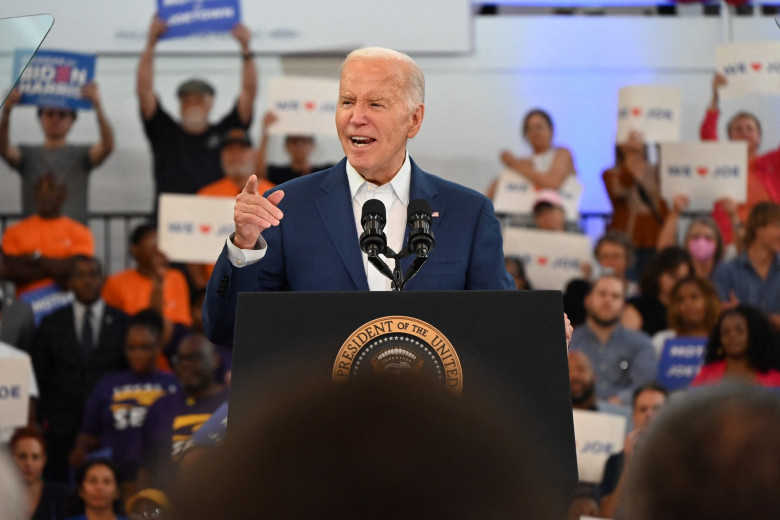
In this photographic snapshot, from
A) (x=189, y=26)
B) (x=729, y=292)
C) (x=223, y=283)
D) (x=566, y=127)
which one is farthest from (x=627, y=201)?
(x=223, y=283)

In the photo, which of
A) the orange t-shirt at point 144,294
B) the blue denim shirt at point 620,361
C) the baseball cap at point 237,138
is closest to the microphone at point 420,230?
the blue denim shirt at point 620,361

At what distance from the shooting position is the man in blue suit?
2.49 meters

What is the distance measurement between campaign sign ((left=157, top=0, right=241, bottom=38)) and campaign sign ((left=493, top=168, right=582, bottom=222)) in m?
1.91

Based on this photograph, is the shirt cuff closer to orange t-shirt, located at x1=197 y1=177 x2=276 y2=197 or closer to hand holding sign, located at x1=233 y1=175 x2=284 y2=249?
hand holding sign, located at x1=233 y1=175 x2=284 y2=249

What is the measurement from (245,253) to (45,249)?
4.35 metres

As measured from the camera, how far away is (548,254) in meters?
6.50

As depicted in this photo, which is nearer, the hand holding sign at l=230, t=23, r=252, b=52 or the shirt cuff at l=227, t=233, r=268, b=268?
the shirt cuff at l=227, t=233, r=268, b=268

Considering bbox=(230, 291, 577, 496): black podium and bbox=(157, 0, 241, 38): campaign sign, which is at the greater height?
bbox=(157, 0, 241, 38): campaign sign

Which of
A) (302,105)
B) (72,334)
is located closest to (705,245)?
(302,105)

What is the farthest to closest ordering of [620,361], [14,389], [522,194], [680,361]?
1. [522,194]
2. [620,361]
3. [680,361]
4. [14,389]

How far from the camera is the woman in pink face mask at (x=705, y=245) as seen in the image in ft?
21.0

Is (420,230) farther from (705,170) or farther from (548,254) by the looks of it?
(705,170)

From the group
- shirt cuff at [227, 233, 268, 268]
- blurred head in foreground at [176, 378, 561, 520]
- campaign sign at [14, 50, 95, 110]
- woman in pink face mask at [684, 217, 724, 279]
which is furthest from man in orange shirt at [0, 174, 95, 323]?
blurred head in foreground at [176, 378, 561, 520]


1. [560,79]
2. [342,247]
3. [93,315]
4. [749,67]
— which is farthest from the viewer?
[560,79]
